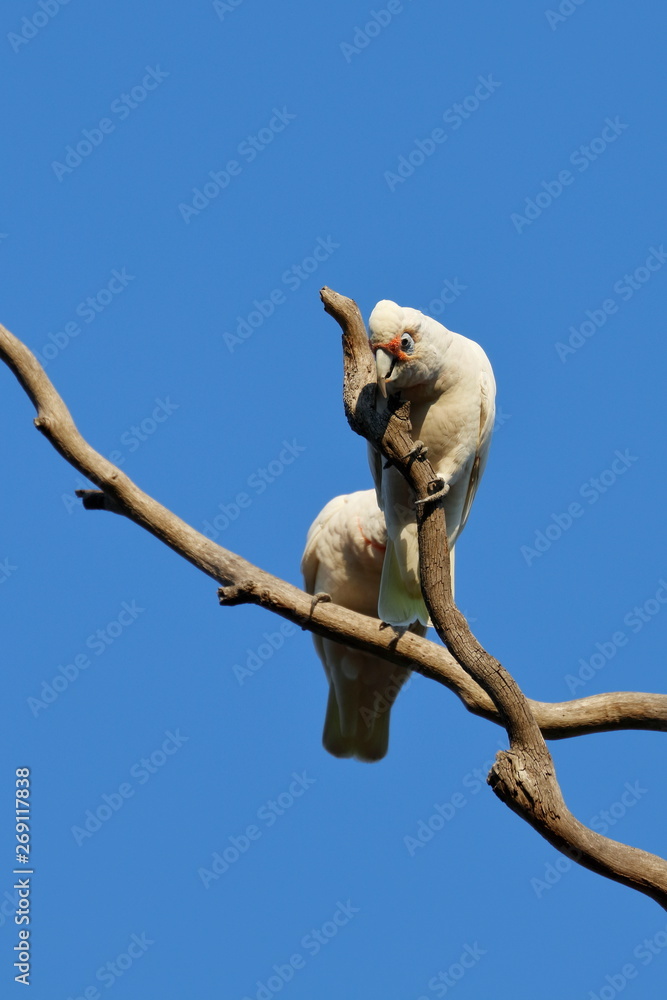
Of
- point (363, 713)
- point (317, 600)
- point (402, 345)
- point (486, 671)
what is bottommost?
point (363, 713)

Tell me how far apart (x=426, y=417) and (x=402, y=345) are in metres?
0.63

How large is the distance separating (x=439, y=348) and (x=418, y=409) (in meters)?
0.40

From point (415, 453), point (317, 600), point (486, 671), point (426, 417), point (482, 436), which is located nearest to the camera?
point (486, 671)

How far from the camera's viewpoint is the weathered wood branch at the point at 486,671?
354 cm

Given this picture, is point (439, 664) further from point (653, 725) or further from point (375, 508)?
point (375, 508)

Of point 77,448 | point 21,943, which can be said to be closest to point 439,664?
point 77,448

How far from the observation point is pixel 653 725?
443cm

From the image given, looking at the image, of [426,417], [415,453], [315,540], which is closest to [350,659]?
[315,540]

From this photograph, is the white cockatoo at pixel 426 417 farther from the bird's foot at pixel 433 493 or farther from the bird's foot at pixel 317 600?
the bird's foot at pixel 317 600

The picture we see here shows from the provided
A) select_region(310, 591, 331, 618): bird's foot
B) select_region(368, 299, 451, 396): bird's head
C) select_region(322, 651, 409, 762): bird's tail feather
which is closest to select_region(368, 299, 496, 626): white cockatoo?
select_region(368, 299, 451, 396): bird's head

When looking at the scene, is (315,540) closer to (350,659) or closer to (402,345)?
(350,659)

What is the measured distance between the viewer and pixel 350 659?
22.6 feet

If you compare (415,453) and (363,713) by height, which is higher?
(415,453)

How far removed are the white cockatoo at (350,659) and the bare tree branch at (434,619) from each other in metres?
1.52
